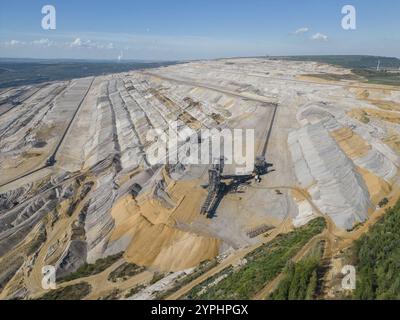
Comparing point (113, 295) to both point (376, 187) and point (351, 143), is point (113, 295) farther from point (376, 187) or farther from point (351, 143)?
point (351, 143)

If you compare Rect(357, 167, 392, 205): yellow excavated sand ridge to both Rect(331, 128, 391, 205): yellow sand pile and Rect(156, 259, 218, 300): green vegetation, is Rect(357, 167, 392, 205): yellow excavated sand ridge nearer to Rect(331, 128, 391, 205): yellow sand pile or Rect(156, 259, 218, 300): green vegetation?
Rect(331, 128, 391, 205): yellow sand pile

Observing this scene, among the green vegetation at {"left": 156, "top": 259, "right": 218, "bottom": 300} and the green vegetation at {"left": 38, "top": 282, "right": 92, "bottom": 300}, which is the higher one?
the green vegetation at {"left": 156, "top": 259, "right": 218, "bottom": 300}

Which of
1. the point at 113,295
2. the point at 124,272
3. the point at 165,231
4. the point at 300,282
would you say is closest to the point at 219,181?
the point at 165,231

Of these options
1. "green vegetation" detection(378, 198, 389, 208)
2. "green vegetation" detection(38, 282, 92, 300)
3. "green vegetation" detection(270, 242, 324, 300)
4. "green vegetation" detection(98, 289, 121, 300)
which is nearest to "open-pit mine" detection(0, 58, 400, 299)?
"green vegetation" detection(98, 289, 121, 300)

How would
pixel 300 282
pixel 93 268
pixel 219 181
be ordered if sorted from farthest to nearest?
pixel 219 181
pixel 93 268
pixel 300 282

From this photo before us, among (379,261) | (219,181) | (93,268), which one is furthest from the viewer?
(219,181)

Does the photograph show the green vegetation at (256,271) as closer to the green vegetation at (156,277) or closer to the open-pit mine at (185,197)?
the open-pit mine at (185,197)
